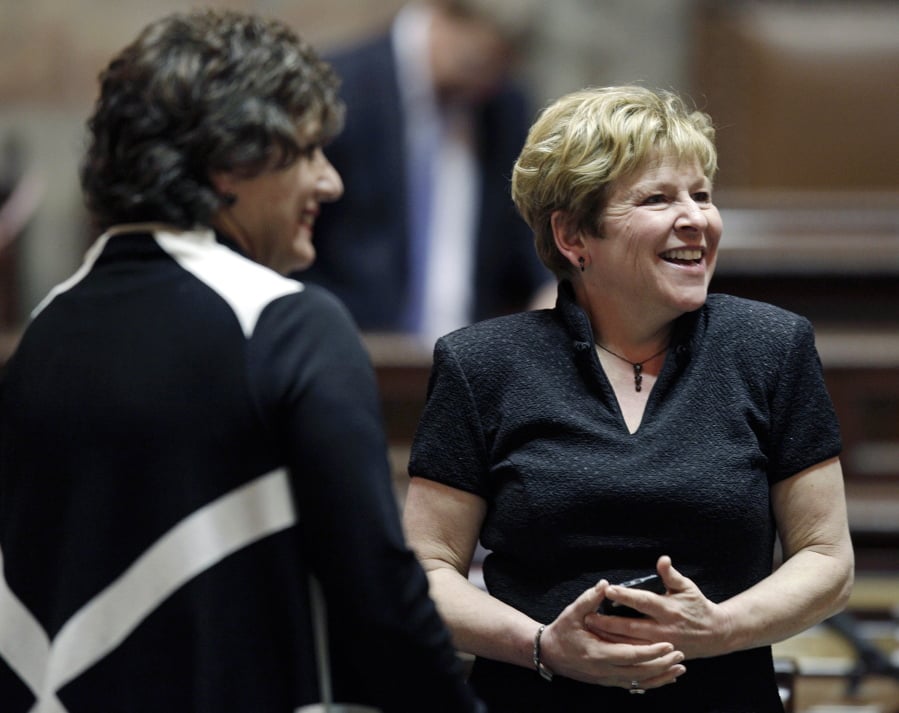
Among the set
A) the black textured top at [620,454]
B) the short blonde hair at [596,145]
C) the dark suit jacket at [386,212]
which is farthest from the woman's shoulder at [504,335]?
the dark suit jacket at [386,212]

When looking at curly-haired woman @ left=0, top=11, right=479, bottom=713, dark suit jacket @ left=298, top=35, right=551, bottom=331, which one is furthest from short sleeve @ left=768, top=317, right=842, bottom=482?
dark suit jacket @ left=298, top=35, right=551, bottom=331

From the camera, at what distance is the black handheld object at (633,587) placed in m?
1.79

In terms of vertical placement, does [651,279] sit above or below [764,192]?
above

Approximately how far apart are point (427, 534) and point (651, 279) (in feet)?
1.51

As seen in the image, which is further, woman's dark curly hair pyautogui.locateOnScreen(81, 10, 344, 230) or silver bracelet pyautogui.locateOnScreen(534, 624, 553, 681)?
silver bracelet pyautogui.locateOnScreen(534, 624, 553, 681)

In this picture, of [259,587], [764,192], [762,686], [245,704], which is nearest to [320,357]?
[259,587]

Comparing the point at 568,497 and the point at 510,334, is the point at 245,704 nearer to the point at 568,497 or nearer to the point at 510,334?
the point at 568,497

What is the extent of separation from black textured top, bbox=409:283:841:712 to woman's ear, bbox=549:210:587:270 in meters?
0.07

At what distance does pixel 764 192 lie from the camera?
18.2 ft

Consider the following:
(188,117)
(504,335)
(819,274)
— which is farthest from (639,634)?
(819,274)

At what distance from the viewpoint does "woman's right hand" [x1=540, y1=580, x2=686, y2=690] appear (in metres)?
1.77

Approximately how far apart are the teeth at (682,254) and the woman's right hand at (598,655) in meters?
0.47

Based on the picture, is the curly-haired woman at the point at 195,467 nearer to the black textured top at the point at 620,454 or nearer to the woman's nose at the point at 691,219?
the black textured top at the point at 620,454

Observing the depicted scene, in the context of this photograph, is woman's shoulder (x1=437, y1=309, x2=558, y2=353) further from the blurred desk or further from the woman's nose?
the blurred desk
